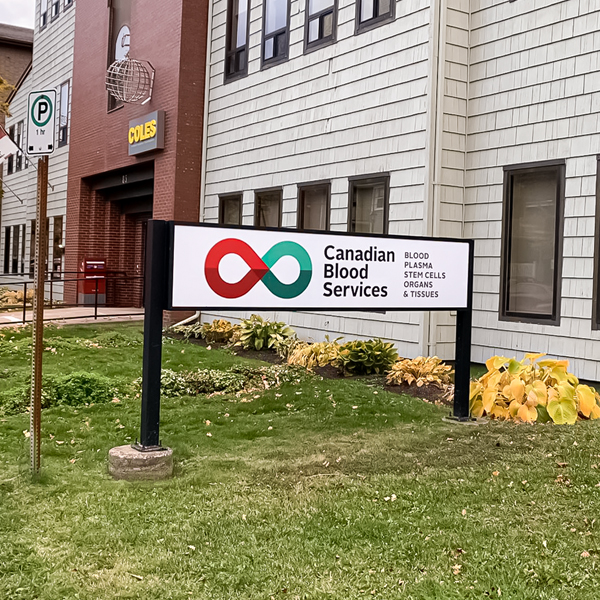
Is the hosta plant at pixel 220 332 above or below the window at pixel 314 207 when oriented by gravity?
below

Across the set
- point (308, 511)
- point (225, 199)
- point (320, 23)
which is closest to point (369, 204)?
point (320, 23)

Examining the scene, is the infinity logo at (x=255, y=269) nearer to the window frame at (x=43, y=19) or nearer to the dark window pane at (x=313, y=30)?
the dark window pane at (x=313, y=30)

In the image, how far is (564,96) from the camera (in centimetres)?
862

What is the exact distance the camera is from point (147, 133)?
1578cm

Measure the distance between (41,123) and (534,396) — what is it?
4.59 meters

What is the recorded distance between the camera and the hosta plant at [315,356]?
1004cm

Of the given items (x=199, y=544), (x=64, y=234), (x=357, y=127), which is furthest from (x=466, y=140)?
(x=64, y=234)

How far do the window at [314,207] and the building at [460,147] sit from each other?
0.09 feet

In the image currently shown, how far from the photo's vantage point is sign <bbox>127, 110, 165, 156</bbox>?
50.2 feet

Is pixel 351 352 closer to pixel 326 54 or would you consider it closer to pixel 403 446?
pixel 403 446

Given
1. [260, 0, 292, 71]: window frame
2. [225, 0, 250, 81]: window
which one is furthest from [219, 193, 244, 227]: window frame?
[260, 0, 292, 71]: window frame

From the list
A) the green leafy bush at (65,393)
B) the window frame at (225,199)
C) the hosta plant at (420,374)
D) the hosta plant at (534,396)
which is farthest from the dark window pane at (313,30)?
the hosta plant at (534,396)

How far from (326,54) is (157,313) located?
25.8ft

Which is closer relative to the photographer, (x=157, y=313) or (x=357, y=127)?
(x=157, y=313)
